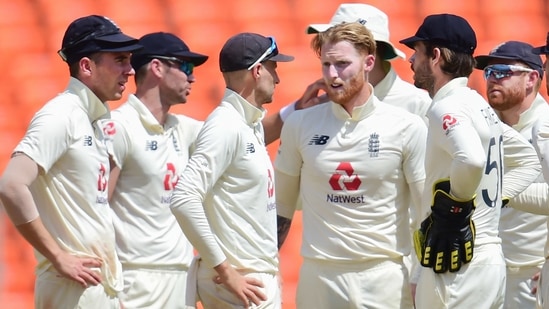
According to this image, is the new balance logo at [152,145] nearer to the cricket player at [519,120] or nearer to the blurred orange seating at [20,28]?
the cricket player at [519,120]

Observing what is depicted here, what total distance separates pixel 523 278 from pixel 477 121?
1.76 meters

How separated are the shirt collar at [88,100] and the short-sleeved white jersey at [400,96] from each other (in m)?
1.73

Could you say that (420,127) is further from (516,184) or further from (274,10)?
(274,10)

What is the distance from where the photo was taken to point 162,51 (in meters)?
6.77

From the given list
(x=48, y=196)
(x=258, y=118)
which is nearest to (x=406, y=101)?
(x=258, y=118)

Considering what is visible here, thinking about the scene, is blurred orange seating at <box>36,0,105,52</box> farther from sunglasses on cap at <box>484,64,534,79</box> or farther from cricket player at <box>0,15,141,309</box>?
cricket player at <box>0,15,141,309</box>

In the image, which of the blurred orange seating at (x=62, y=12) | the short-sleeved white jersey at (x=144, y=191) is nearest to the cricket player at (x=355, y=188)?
the short-sleeved white jersey at (x=144, y=191)

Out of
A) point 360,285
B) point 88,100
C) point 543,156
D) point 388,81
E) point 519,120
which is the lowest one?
point 360,285

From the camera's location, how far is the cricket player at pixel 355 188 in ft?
17.6

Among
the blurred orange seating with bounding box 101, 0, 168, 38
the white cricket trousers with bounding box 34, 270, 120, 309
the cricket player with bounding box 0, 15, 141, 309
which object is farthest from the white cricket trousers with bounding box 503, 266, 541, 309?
the blurred orange seating with bounding box 101, 0, 168, 38

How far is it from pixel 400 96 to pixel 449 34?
1.11 metres

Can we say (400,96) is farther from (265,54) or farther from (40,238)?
(40,238)

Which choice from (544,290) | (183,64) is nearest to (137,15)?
(183,64)

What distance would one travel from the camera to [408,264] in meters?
5.53
